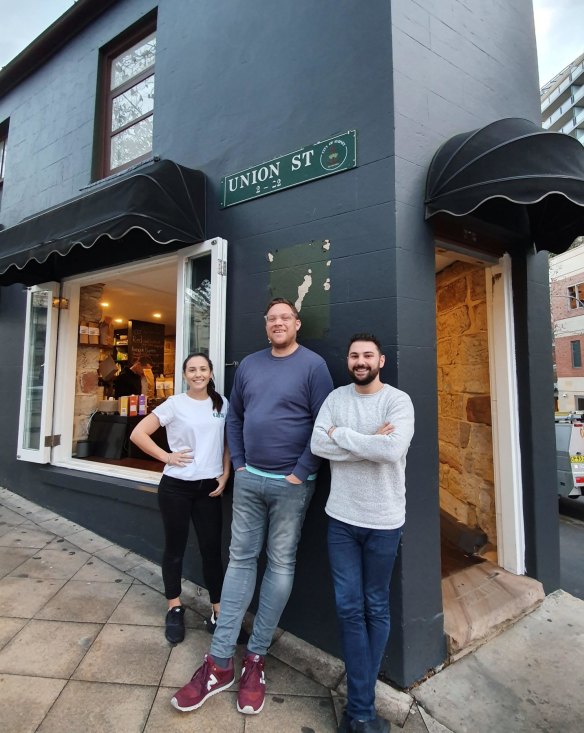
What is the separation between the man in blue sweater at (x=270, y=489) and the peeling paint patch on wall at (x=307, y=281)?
29 cm

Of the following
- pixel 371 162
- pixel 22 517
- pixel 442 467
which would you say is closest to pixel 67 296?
pixel 22 517

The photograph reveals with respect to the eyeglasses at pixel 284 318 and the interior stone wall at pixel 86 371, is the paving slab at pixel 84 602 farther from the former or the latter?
the eyeglasses at pixel 284 318

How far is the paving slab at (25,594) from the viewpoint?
2.89 m

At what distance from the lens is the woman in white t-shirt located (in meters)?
2.63

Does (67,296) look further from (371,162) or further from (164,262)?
(371,162)

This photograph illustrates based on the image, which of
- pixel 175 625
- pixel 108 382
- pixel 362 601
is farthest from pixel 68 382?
pixel 362 601

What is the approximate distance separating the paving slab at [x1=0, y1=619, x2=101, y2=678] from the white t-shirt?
116 centimetres

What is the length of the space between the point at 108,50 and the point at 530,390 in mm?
6042

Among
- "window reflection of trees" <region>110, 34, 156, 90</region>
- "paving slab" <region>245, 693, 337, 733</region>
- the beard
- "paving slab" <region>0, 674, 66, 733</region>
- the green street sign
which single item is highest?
"window reflection of trees" <region>110, 34, 156, 90</region>

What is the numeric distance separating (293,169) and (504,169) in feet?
4.47

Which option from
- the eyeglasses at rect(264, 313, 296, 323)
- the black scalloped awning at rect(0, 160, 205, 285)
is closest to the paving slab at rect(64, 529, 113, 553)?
the black scalloped awning at rect(0, 160, 205, 285)

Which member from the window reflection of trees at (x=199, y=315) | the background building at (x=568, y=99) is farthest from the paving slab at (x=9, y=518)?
the background building at (x=568, y=99)

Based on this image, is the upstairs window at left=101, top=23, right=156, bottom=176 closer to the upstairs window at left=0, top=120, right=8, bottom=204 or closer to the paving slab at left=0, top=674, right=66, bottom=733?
the upstairs window at left=0, top=120, right=8, bottom=204

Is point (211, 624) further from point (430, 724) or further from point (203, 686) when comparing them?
point (430, 724)
